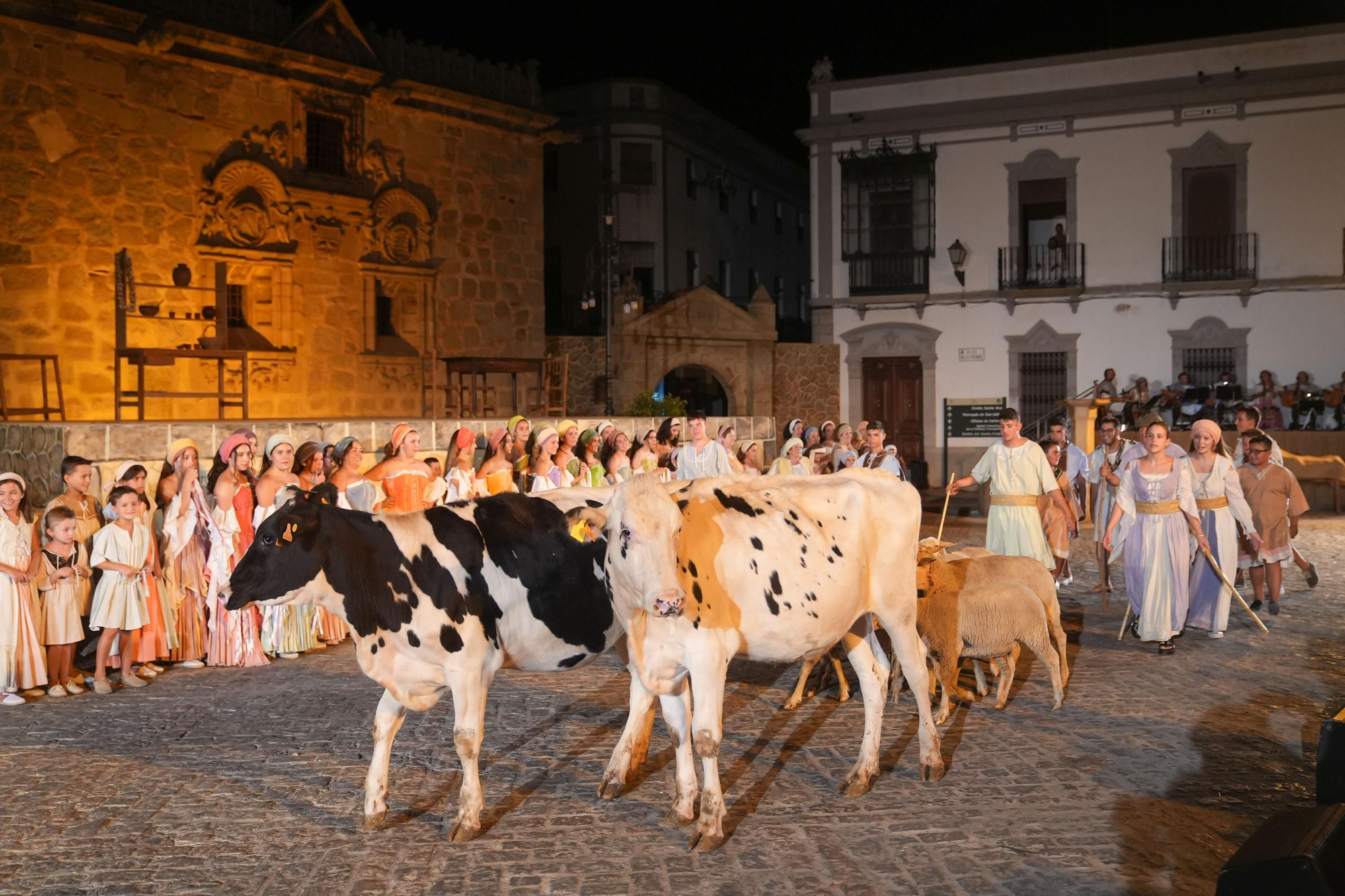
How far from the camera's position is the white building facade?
2547 cm

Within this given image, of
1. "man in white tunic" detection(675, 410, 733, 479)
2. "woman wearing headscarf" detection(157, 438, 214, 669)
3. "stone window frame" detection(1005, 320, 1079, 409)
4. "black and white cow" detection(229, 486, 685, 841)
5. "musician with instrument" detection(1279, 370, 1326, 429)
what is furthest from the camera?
"stone window frame" detection(1005, 320, 1079, 409)

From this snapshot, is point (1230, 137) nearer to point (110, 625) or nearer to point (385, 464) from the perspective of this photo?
point (385, 464)

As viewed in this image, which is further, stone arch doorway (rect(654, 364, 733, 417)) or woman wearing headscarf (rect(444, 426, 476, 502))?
stone arch doorway (rect(654, 364, 733, 417))

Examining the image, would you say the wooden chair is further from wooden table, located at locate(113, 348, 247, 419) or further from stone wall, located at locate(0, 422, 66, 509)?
stone wall, located at locate(0, 422, 66, 509)

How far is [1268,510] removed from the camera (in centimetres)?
1145

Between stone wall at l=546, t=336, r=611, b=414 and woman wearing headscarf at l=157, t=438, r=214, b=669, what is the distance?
54.1ft

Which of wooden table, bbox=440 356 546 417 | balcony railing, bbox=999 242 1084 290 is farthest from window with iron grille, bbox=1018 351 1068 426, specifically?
wooden table, bbox=440 356 546 417

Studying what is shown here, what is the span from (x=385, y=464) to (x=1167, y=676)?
651 centimetres

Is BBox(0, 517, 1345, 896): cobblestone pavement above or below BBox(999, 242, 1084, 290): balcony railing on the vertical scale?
below

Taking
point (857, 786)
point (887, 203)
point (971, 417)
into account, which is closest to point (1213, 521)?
point (857, 786)

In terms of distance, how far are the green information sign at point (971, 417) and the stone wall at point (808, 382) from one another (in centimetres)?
271

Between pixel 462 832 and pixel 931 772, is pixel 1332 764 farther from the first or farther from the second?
pixel 462 832

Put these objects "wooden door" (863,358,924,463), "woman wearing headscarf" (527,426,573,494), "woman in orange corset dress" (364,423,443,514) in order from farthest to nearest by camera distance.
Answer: "wooden door" (863,358,924,463)
"woman wearing headscarf" (527,426,573,494)
"woman in orange corset dress" (364,423,443,514)

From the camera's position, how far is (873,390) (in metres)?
28.6
